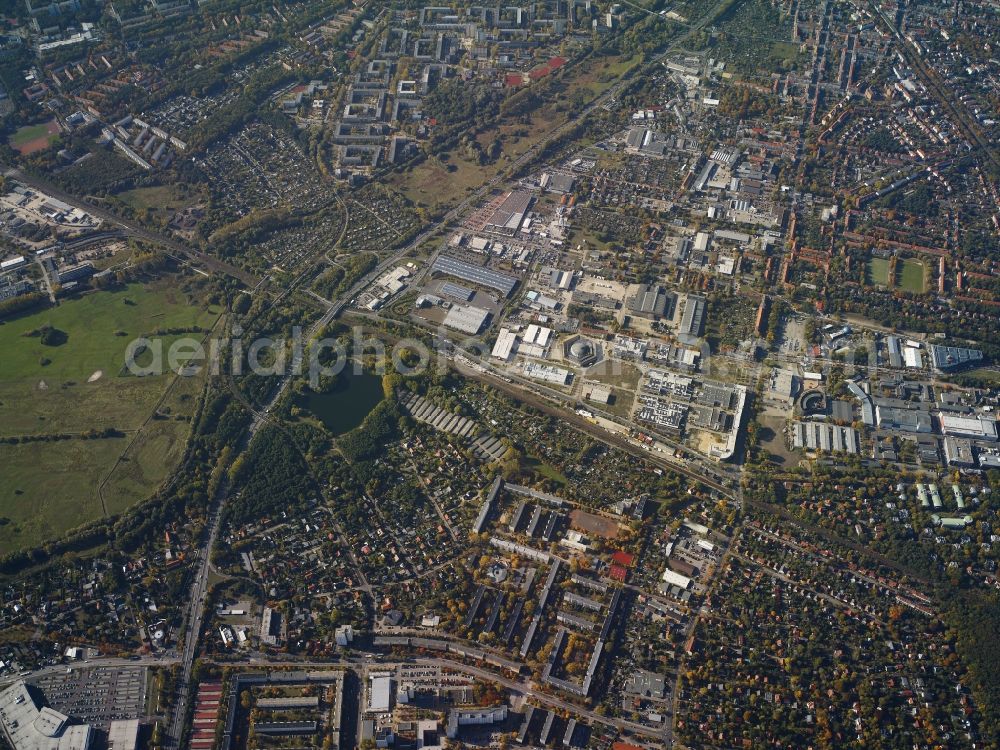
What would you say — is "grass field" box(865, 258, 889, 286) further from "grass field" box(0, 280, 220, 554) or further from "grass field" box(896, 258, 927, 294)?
"grass field" box(0, 280, 220, 554)

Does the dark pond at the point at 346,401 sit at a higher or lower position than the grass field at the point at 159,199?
lower

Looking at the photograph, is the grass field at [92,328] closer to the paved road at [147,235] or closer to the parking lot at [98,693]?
the paved road at [147,235]

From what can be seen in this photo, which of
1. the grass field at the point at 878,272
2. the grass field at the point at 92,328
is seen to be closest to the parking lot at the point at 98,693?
the grass field at the point at 92,328

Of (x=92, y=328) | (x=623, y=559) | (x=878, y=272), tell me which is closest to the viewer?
(x=623, y=559)

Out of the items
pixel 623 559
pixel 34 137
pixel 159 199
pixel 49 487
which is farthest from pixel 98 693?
pixel 34 137

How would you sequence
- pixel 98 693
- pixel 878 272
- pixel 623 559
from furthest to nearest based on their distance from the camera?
pixel 878 272 → pixel 623 559 → pixel 98 693

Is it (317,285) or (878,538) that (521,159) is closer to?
(317,285)

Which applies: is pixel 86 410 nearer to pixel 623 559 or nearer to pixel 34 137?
pixel 34 137
